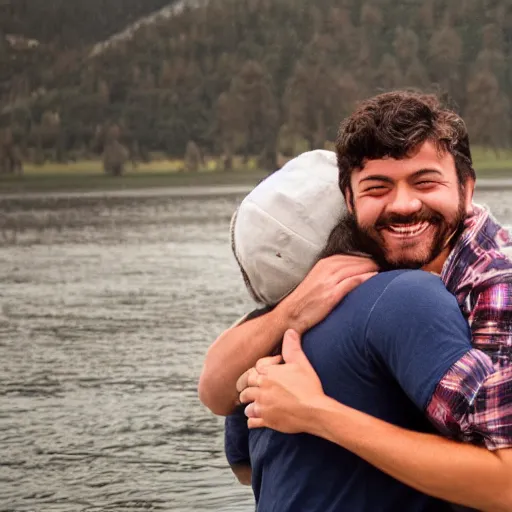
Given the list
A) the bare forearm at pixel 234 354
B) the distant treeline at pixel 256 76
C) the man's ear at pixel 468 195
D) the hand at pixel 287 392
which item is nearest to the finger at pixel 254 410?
the hand at pixel 287 392

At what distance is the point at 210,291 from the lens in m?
15.5

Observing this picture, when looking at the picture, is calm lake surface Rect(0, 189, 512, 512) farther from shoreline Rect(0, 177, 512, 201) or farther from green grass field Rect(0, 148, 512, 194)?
green grass field Rect(0, 148, 512, 194)

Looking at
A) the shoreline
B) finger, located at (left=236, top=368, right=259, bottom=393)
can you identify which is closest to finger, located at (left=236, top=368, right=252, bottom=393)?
finger, located at (left=236, top=368, right=259, bottom=393)

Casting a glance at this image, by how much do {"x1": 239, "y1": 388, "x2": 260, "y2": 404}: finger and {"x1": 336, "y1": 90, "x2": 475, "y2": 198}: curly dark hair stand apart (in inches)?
13.5

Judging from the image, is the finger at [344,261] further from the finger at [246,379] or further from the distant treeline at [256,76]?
the distant treeline at [256,76]

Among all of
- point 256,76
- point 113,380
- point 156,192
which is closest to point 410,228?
point 113,380

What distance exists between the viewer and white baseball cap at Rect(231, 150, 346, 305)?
1.91m

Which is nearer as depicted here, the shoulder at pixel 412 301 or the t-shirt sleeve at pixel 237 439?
the shoulder at pixel 412 301

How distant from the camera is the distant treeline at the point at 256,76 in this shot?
283 ft

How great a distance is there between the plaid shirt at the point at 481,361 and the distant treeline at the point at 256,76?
79.3 m

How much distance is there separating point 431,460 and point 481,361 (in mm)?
158

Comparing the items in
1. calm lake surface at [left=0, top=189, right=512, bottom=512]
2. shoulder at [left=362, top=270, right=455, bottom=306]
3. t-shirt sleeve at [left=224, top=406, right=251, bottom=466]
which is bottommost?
calm lake surface at [left=0, top=189, right=512, bottom=512]

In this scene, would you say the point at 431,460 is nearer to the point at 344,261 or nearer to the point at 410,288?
the point at 410,288

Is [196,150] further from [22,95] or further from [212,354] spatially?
[212,354]
